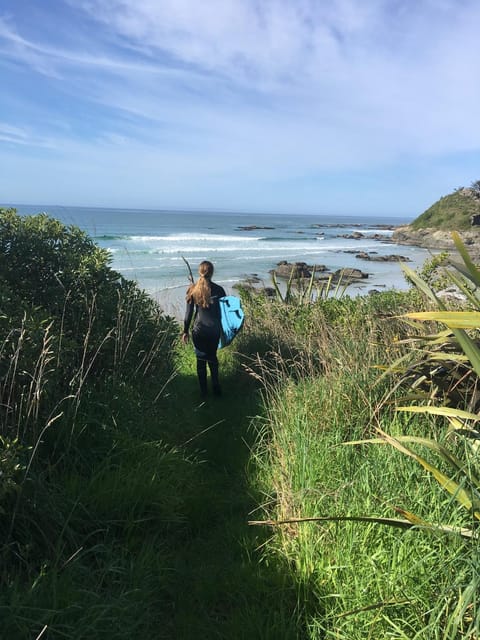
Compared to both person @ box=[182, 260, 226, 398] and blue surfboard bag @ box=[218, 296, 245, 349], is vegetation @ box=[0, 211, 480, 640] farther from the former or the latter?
blue surfboard bag @ box=[218, 296, 245, 349]

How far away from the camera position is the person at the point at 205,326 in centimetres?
633

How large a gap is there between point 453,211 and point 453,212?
0.61m

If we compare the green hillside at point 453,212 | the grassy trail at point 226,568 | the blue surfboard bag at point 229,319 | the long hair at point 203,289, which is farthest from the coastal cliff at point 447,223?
the grassy trail at point 226,568

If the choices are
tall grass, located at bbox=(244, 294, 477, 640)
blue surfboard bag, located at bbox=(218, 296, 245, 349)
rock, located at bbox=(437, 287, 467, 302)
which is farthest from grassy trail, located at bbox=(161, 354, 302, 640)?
rock, located at bbox=(437, 287, 467, 302)

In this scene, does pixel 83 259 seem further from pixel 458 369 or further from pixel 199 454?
pixel 458 369

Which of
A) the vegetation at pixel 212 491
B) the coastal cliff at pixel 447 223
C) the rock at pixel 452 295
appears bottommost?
the vegetation at pixel 212 491

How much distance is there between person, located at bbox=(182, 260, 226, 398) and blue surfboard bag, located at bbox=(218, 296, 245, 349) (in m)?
0.40

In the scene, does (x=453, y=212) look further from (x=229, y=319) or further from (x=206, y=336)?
(x=206, y=336)

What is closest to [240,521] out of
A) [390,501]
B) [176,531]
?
[176,531]

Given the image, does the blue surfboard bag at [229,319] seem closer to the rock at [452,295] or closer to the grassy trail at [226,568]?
the grassy trail at [226,568]

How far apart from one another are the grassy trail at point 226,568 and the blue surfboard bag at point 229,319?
214 cm

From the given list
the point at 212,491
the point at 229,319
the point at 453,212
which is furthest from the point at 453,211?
the point at 212,491

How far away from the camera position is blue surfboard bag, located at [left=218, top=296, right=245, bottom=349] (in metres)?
6.82

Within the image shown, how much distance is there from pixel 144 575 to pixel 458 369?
2.84 meters
